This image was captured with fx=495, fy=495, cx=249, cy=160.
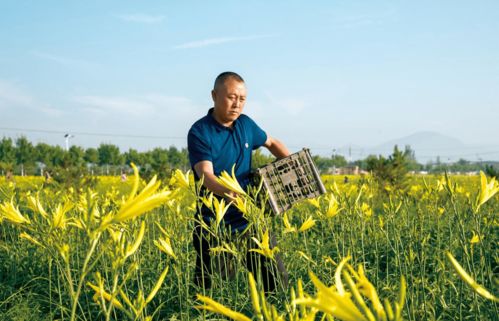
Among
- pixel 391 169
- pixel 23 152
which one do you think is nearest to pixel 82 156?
pixel 23 152

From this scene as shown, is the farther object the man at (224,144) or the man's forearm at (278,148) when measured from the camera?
the man's forearm at (278,148)

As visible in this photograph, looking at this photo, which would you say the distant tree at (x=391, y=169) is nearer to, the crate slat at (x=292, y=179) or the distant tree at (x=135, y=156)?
the crate slat at (x=292, y=179)

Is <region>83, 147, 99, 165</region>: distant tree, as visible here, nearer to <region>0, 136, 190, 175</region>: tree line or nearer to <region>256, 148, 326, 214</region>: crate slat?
<region>0, 136, 190, 175</region>: tree line

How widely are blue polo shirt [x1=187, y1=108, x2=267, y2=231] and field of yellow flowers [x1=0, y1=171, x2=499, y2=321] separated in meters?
0.22

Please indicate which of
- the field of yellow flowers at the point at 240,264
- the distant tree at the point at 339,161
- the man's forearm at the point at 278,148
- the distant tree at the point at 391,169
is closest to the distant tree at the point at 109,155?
the distant tree at the point at 339,161

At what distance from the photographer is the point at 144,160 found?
58000 mm

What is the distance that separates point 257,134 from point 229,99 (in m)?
0.56

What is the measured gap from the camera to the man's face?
122 inches

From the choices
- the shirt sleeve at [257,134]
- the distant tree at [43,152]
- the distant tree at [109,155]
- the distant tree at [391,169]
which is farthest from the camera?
the distant tree at [109,155]

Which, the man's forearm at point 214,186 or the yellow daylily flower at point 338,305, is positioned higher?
the man's forearm at point 214,186

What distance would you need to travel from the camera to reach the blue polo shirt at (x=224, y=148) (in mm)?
3115

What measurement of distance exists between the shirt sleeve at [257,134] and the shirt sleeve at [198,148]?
543 mm

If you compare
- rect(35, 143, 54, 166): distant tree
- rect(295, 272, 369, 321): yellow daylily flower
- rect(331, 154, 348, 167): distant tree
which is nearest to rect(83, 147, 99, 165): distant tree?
rect(35, 143, 54, 166): distant tree

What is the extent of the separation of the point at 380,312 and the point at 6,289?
147 inches
